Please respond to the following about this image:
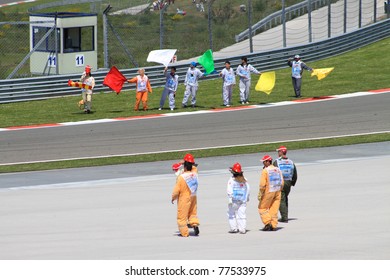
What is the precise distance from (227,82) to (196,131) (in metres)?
3.31

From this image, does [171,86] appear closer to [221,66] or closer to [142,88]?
[142,88]

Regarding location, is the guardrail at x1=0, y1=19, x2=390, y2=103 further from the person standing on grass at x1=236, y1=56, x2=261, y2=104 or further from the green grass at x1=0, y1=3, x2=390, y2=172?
the person standing on grass at x1=236, y1=56, x2=261, y2=104

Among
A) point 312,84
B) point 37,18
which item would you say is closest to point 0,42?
point 37,18

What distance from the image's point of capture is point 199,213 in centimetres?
1984

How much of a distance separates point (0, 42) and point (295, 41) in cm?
1246

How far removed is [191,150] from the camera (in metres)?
27.3

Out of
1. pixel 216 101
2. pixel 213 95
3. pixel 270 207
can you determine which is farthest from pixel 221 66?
pixel 270 207

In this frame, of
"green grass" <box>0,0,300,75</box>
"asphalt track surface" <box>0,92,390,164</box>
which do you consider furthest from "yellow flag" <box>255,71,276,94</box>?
"green grass" <box>0,0,300,75</box>

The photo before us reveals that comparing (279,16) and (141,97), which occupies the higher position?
(279,16)

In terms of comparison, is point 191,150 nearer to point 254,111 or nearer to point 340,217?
point 254,111

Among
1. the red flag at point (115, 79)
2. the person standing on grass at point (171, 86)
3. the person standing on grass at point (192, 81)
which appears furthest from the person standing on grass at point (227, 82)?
the red flag at point (115, 79)

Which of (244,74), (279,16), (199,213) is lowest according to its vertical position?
(199,213)

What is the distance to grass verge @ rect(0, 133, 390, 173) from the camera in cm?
2588

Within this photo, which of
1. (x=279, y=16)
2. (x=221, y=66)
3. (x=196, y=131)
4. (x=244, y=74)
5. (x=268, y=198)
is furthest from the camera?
(x=279, y=16)
